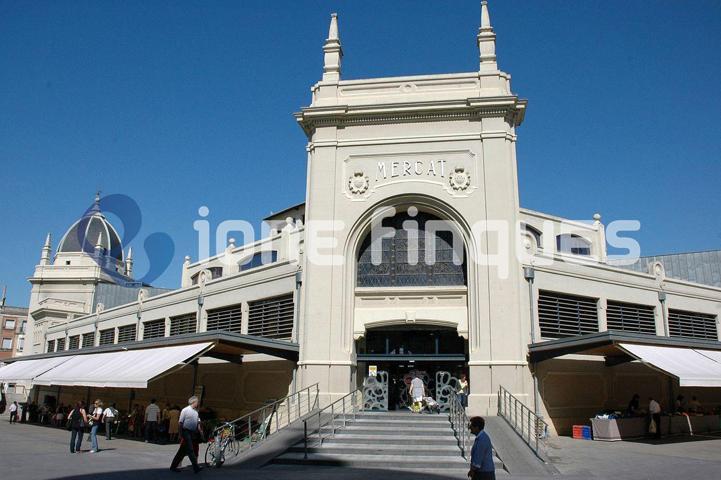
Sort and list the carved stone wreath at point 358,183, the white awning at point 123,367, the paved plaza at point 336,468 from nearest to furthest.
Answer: the paved plaza at point 336,468, the white awning at point 123,367, the carved stone wreath at point 358,183

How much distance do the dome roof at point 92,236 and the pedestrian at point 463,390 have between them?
5418 cm

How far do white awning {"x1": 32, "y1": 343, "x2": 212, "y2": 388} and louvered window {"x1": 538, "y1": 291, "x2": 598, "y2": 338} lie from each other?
11.3 m

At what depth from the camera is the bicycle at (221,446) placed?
14273mm

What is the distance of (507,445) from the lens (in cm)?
1503

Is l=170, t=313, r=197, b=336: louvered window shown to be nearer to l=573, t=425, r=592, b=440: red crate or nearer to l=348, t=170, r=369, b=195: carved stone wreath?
l=348, t=170, r=369, b=195: carved stone wreath

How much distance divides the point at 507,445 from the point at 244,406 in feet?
41.2

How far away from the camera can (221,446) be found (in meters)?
14.5

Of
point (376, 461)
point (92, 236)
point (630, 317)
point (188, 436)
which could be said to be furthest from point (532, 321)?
point (92, 236)

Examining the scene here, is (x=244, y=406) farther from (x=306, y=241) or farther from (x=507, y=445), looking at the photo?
(x=507, y=445)

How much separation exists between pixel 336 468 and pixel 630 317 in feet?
48.6

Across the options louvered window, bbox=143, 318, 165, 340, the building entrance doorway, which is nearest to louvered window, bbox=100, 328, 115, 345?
louvered window, bbox=143, 318, 165, 340

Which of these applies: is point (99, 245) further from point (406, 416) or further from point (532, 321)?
point (532, 321)

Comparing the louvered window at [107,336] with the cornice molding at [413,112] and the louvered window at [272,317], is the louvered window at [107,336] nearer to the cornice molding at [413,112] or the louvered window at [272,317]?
the louvered window at [272,317]

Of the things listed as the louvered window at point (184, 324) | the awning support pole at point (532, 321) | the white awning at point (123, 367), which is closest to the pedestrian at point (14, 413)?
the white awning at point (123, 367)
